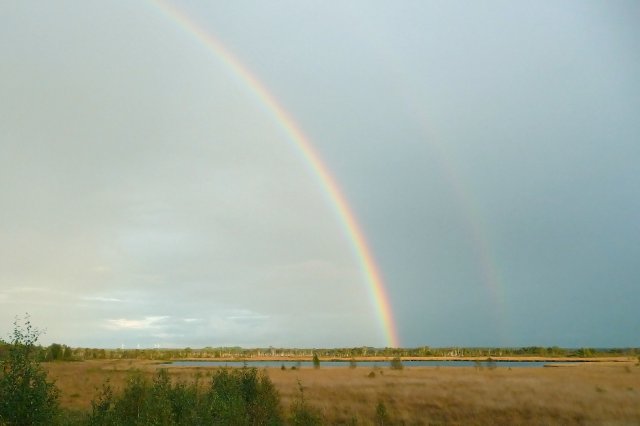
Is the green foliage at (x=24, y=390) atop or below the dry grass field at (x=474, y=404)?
atop

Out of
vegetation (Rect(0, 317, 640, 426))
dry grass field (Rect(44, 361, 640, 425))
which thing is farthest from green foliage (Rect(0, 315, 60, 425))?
dry grass field (Rect(44, 361, 640, 425))

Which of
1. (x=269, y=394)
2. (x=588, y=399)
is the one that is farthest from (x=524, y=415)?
(x=269, y=394)

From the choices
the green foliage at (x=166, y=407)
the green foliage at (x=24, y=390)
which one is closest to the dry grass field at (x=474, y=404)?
the green foliage at (x=166, y=407)

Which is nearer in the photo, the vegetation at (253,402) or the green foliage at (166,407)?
the vegetation at (253,402)

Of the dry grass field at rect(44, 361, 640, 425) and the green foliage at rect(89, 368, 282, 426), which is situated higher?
the green foliage at rect(89, 368, 282, 426)

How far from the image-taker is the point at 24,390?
44.9 ft

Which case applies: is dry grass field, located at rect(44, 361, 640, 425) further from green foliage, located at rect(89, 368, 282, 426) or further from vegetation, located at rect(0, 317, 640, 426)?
green foliage, located at rect(89, 368, 282, 426)

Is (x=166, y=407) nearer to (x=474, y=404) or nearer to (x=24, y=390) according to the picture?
(x=24, y=390)

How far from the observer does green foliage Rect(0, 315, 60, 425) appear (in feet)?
44.2

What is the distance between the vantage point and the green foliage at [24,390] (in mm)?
13461

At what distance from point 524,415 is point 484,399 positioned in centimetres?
672

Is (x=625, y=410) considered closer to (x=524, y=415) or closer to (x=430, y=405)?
(x=524, y=415)

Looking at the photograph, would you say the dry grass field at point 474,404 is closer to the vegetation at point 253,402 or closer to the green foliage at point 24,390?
the vegetation at point 253,402

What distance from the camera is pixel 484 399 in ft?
129
